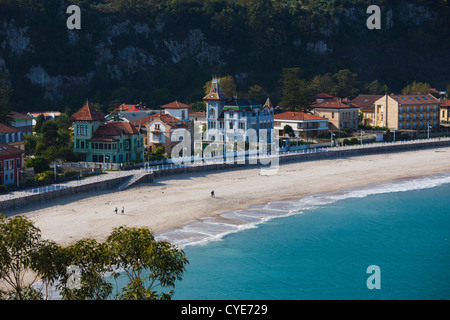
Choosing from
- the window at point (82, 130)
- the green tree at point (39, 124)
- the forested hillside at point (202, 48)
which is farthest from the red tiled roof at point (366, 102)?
the window at point (82, 130)

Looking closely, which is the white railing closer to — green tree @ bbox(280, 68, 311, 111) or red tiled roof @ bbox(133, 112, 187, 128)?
red tiled roof @ bbox(133, 112, 187, 128)

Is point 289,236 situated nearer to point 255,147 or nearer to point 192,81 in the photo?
point 255,147

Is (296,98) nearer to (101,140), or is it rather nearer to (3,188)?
(101,140)

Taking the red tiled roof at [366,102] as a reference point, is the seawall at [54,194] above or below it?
below

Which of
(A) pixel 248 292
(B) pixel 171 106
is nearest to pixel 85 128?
(B) pixel 171 106

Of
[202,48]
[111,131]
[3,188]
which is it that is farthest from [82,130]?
[202,48]

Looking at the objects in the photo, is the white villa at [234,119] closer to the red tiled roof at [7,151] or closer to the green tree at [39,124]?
the green tree at [39,124]
